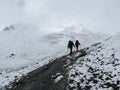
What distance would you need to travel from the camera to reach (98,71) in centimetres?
2489

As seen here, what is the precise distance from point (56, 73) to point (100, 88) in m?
6.83

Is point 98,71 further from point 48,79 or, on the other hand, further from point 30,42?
point 30,42

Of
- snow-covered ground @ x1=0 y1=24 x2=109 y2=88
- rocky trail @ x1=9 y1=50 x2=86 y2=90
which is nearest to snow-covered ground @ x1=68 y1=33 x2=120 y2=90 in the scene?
rocky trail @ x1=9 y1=50 x2=86 y2=90

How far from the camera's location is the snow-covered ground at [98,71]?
22047 mm

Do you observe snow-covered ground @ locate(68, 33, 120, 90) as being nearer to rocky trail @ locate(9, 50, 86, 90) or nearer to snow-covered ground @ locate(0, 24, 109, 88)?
rocky trail @ locate(9, 50, 86, 90)

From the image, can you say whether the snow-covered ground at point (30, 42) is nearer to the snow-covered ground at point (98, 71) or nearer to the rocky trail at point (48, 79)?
the rocky trail at point (48, 79)

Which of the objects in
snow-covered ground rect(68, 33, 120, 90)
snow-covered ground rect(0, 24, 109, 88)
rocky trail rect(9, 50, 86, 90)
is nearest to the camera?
snow-covered ground rect(68, 33, 120, 90)

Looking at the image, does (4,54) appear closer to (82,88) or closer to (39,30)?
(39,30)

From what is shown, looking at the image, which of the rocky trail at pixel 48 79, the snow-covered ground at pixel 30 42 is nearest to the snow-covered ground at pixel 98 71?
the rocky trail at pixel 48 79

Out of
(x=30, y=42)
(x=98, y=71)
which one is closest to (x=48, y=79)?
(x=98, y=71)

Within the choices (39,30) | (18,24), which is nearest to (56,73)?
(39,30)

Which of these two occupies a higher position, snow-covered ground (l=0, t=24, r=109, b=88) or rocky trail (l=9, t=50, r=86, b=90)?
snow-covered ground (l=0, t=24, r=109, b=88)

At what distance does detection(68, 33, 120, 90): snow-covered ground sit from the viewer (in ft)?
72.3

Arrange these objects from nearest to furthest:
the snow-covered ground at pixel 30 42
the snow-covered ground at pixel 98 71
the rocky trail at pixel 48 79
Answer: the snow-covered ground at pixel 98 71, the rocky trail at pixel 48 79, the snow-covered ground at pixel 30 42
